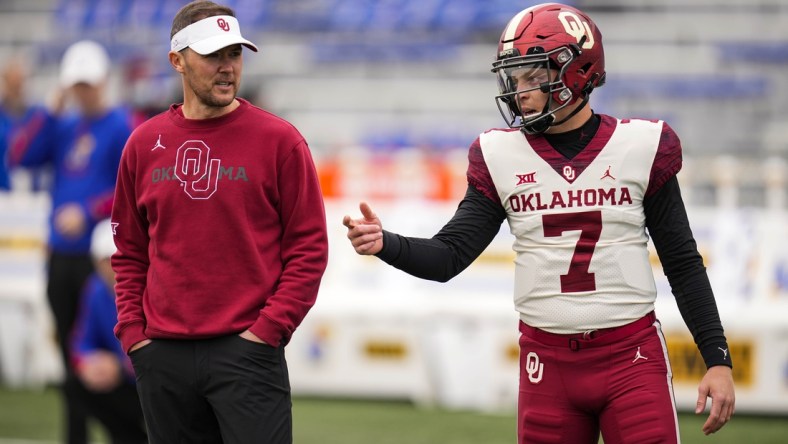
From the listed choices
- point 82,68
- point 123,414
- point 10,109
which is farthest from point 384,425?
point 10,109

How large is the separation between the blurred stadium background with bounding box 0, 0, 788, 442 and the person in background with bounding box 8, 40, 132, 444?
220 cm

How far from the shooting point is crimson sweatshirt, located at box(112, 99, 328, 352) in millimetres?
3725

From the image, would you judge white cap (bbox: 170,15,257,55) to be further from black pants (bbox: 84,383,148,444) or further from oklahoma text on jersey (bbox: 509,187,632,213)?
black pants (bbox: 84,383,148,444)

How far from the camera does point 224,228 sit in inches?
147

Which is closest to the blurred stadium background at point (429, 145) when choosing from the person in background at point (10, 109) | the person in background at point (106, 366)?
the person in background at point (10, 109)

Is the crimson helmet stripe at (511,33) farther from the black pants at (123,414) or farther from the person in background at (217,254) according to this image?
the black pants at (123,414)

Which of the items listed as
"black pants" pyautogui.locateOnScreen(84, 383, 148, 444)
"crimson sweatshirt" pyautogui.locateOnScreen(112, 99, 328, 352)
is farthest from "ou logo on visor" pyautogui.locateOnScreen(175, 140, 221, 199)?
"black pants" pyautogui.locateOnScreen(84, 383, 148, 444)

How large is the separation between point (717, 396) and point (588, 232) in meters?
0.60

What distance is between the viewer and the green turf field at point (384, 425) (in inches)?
310

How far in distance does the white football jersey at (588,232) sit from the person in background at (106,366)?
2.66 metres

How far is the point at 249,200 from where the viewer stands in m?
3.75

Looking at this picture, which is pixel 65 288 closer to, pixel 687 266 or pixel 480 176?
pixel 480 176

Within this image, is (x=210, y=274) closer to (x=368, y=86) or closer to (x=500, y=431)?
(x=500, y=431)

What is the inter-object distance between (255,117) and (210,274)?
51 centimetres
